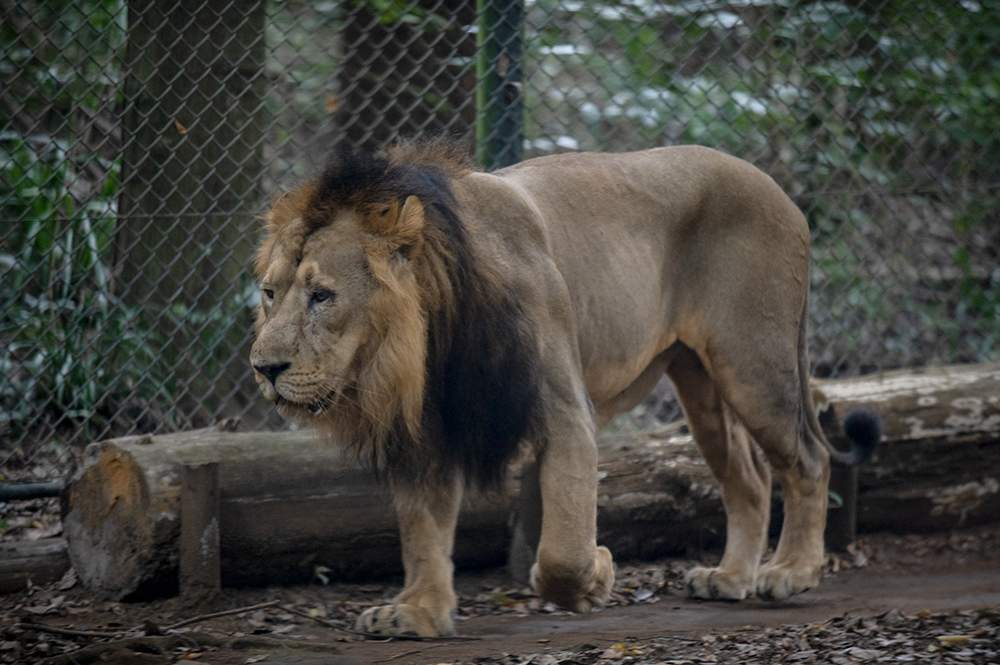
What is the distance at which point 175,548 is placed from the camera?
2.96 meters

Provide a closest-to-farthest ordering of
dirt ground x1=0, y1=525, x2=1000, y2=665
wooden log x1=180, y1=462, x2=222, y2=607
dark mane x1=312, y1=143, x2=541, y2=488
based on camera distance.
Result: dirt ground x1=0, y1=525, x2=1000, y2=665
dark mane x1=312, y1=143, x2=541, y2=488
wooden log x1=180, y1=462, x2=222, y2=607

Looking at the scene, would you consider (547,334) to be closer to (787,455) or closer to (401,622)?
(401,622)

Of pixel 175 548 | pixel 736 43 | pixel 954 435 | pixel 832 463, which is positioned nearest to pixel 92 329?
pixel 175 548

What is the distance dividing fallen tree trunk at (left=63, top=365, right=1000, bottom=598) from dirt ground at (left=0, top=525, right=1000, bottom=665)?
106 millimetres

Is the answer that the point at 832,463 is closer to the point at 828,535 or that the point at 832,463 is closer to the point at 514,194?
the point at 828,535

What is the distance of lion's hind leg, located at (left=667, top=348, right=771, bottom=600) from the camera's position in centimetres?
350

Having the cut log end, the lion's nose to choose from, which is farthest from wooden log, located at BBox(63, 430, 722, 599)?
the lion's nose

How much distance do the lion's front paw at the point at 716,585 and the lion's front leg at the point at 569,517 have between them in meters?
0.82

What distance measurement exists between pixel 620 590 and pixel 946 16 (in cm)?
361

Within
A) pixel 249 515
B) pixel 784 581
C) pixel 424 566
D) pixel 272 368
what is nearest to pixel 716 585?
pixel 784 581

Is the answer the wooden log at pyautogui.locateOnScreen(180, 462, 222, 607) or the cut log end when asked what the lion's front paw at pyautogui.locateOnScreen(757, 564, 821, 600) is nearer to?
the wooden log at pyautogui.locateOnScreen(180, 462, 222, 607)

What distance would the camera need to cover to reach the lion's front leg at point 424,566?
2680 millimetres

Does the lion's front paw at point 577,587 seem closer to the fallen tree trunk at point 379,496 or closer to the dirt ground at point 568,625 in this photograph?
the dirt ground at point 568,625

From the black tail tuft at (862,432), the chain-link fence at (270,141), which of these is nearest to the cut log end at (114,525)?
the chain-link fence at (270,141)
